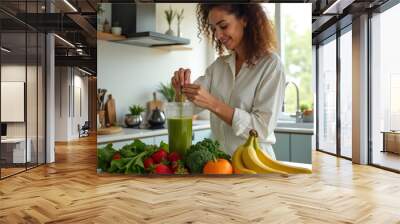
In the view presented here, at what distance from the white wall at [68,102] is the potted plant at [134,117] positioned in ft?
23.9

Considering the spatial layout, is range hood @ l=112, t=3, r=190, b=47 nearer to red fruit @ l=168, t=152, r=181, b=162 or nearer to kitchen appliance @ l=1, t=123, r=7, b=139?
red fruit @ l=168, t=152, r=181, b=162

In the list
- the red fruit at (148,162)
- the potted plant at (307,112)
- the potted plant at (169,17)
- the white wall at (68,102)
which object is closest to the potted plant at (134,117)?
the red fruit at (148,162)

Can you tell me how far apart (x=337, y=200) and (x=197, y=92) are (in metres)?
1.79

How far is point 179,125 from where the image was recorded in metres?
4.38

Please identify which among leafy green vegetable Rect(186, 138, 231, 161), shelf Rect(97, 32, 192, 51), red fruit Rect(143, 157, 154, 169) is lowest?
red fruit Rect(143, 157, 154, 169)

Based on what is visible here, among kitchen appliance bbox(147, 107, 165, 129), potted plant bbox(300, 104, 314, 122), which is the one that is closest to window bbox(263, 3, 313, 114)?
potted plant bbox(300, 104, 314, 122)

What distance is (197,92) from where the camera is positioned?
4359 millimetres

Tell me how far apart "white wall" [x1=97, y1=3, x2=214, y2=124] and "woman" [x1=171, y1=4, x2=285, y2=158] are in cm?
17

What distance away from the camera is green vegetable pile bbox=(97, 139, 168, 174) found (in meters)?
4.42

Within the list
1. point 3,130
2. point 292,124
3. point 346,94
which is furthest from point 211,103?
point 346,94

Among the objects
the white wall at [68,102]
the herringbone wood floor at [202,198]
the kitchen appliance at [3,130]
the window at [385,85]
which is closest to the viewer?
the herringbone wood floor at [202,198]

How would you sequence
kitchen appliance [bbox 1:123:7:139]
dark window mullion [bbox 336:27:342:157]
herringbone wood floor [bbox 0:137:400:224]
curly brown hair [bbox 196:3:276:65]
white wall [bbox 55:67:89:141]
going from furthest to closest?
white wall [bbox 55:67:89:141]
dark window mullion [bbox 336:27:342:157]
kitchen appliance [bbox 1:123:7:139]
curly brown hair [bbox 196:3:276:65]
herringbone wood floor [bbox 0:137:400:224]

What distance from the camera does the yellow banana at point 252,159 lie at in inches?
171

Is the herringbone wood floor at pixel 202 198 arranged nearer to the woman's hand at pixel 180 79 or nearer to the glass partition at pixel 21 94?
the glass partition at pixel 21 94
